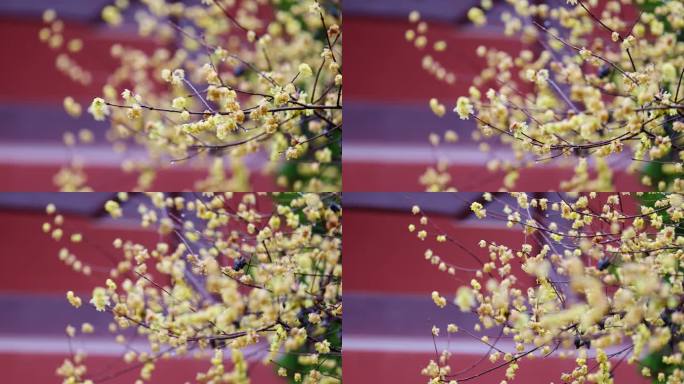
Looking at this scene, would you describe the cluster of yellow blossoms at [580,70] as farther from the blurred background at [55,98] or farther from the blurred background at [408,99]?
the blurred background at [55,98]

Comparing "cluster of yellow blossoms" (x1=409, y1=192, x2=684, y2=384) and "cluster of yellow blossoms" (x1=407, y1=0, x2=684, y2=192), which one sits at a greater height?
"cluster of yellow blossoms" (x1=407, y1=0, x2=684, y2=192)

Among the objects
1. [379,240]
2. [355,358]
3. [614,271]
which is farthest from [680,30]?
[355,358]

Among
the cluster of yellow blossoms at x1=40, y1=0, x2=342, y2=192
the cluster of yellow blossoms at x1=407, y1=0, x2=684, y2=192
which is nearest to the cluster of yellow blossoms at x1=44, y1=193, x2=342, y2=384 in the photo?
the cluster of yellow blossoms at x1=40, y1=0, x2=342, y2=192

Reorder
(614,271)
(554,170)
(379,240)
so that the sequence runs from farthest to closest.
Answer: (554,170) < (379,240) < (614,271)

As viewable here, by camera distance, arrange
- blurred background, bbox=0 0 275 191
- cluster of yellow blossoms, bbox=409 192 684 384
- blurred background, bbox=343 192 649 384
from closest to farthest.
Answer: cluster of yellow blossoms, bbox=409 192 684 384, blurred background, bbox=343 192 649 384, blurred background, bbox=0 0 275 191

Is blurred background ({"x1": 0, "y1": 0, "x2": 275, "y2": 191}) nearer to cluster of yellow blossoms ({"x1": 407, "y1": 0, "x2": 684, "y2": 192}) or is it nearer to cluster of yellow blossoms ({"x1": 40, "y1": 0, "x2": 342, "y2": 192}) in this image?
cluster of yellow blossoms ({"x1": 40, "y1": 0, "x2": 342, "y2": 192})

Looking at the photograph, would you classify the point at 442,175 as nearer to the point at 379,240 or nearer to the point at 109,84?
the point at 379,240

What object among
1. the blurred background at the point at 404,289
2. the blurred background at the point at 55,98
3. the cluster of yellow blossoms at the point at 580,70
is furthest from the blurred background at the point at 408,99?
the blurred background at the point at 55,98

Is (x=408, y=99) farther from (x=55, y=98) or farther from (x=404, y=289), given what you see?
(x=55, y=98)
